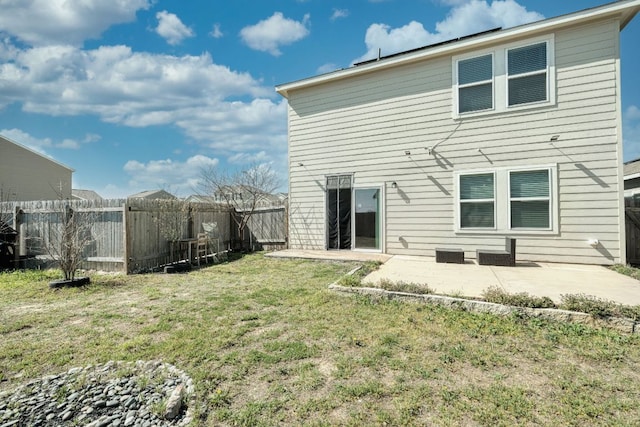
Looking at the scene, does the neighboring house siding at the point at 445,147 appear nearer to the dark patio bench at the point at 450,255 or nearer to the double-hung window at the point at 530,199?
the double-hung window at the point at 530,199

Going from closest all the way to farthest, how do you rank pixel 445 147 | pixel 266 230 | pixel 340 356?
pixel 340 356
pixel 445 147
pixel 266 230

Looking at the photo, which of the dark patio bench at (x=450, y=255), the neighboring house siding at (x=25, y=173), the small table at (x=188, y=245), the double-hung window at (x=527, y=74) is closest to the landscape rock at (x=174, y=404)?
the dark patio bench at (x=450, y=255)

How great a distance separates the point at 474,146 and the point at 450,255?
2.96m

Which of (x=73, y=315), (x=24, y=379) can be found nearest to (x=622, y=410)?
(x=24, y=379)

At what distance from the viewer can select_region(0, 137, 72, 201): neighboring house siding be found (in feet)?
57.9

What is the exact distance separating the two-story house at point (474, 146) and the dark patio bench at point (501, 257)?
92 cm

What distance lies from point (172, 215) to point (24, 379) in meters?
6.25

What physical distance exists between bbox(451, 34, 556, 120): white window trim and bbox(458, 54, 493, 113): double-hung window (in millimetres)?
80

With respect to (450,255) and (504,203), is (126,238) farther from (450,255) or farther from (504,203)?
(504,203)

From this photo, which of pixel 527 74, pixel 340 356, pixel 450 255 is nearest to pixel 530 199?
pixel 450 255

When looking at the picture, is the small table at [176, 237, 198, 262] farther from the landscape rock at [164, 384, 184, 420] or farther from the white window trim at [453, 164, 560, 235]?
the white window trim at [453, 164, 560, 235]

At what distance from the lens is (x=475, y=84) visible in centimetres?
775

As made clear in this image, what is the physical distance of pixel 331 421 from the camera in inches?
78.9

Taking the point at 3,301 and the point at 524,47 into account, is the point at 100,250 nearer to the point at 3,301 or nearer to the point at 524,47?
the point at 3,301
